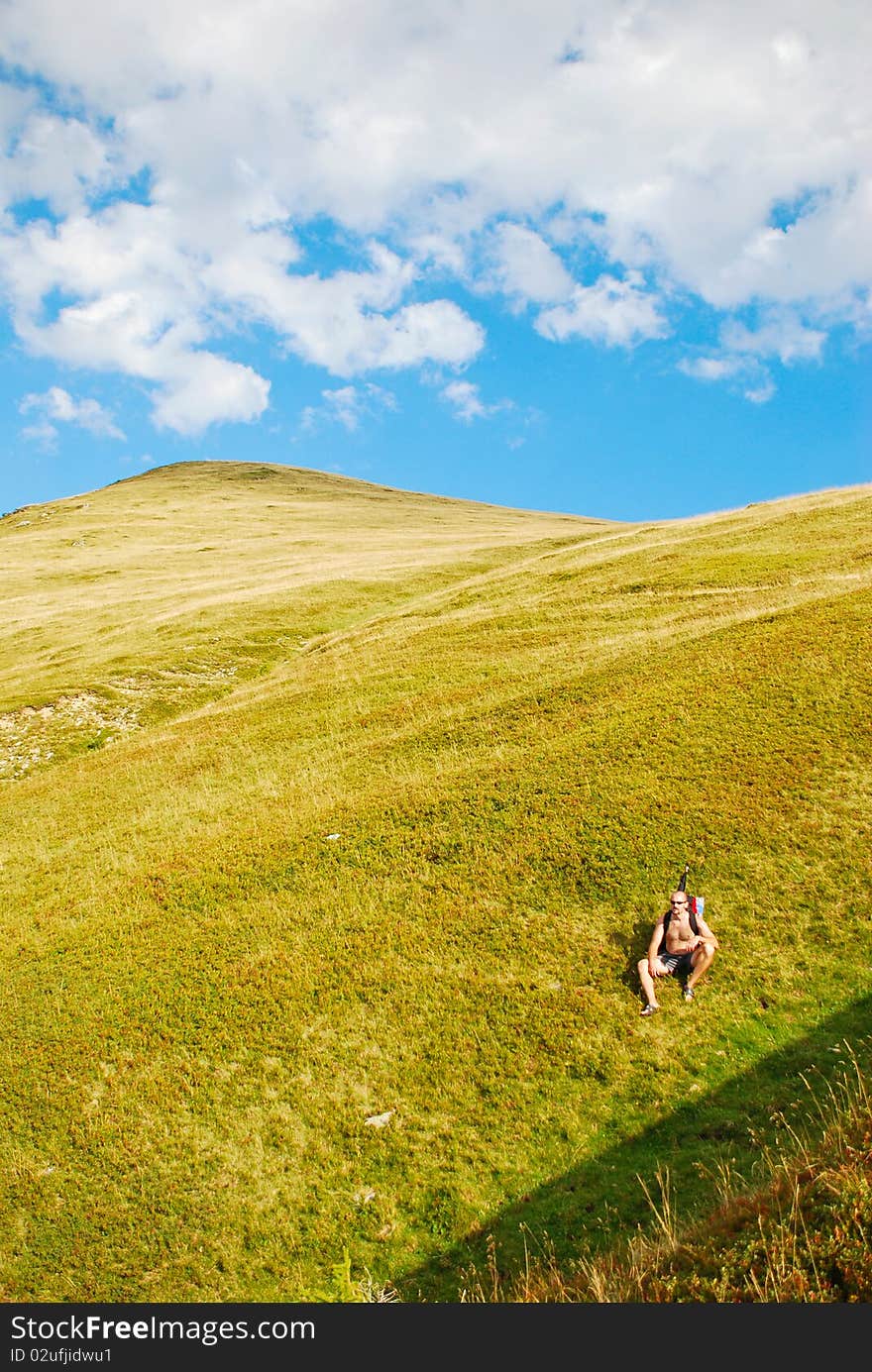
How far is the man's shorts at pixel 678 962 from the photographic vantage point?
55.6 ft

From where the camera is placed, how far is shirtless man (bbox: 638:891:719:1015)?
54.3 feet

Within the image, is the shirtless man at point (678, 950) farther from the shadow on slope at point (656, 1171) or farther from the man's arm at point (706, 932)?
the shadow on slope at point (656, 1171)

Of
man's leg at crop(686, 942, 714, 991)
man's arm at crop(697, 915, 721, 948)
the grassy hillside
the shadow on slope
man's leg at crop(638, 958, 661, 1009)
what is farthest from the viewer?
man's arm at crop(697, 915, 721, 948)

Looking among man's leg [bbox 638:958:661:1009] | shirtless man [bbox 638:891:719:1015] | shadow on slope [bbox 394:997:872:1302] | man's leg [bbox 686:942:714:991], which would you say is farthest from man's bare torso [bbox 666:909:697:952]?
shadow on slope [bbox 394:997:872:1302]

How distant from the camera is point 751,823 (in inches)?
834

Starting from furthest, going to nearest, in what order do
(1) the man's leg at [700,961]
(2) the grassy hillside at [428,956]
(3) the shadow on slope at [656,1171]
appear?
(1) the man's leg at [700,961]
(2) the grassy hillside at [428,956]
(3) the shadow on slope at [656,1171]

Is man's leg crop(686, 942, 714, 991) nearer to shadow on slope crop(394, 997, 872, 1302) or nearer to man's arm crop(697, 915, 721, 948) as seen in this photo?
man's arm crop(697, 915, 721, 948)

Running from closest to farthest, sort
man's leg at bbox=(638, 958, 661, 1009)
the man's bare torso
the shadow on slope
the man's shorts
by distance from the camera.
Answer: the shadow on slope < man's leg at bbox=(638, 958, 661, 1009) < the man's shorts < the man's bare torso

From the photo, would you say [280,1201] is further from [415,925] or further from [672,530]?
[672,530]

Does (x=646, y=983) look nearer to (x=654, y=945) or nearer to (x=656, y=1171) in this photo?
(x=654, y=945)

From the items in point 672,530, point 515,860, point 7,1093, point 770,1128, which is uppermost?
point 672,530

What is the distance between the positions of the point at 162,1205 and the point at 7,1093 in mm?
5567

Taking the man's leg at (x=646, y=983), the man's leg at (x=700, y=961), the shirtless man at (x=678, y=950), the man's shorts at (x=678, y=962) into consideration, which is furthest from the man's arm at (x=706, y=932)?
the man's leg at (x=646, y=983)

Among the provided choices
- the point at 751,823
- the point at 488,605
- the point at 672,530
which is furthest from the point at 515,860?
the point at 672,530
